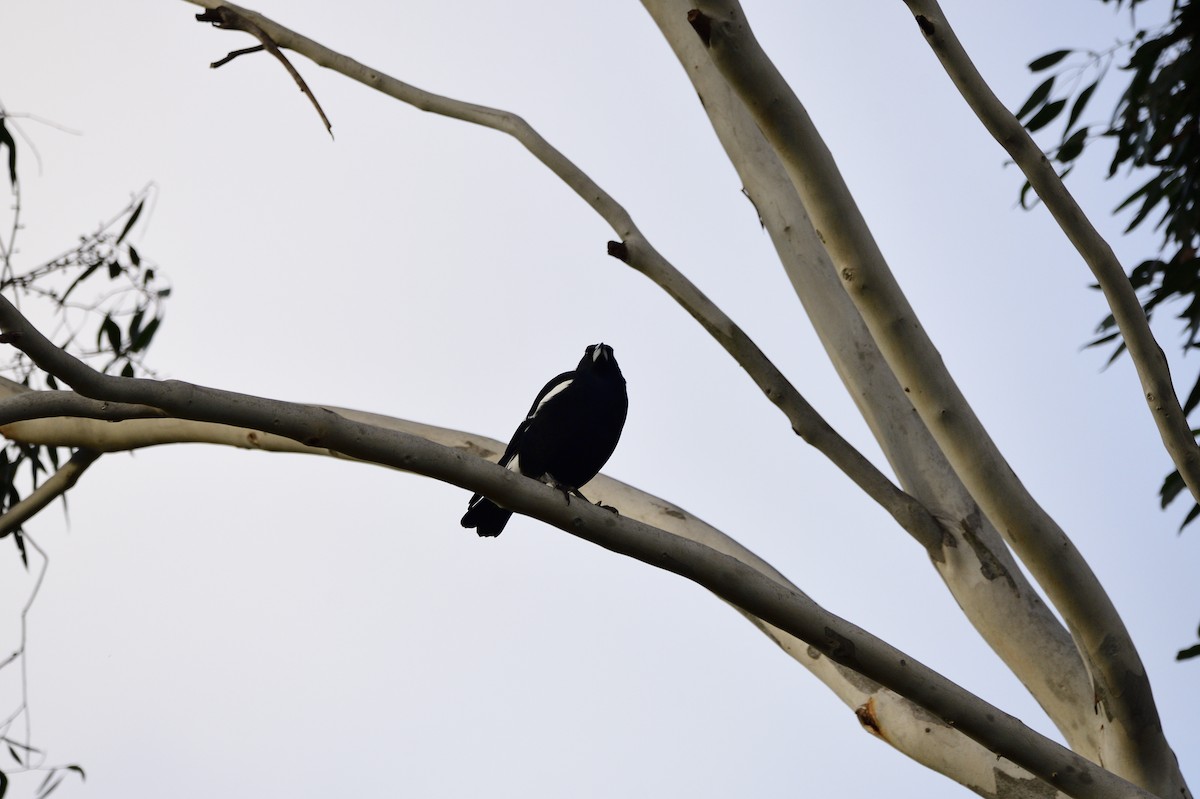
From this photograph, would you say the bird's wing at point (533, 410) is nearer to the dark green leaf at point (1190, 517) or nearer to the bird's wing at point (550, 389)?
the bird's wing at point (550, 389)

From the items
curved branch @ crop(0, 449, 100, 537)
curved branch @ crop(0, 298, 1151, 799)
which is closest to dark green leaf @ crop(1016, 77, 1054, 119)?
curved branch @ crop(0, 298, 1151, 799)

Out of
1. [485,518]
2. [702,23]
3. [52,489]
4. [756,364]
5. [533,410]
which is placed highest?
[533,410]

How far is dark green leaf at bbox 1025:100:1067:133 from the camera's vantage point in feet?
12.2

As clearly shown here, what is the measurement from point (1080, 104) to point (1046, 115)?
126mm

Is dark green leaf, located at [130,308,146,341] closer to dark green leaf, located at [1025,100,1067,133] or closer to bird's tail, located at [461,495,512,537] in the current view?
bird's tail, located at [461,495,512,537]

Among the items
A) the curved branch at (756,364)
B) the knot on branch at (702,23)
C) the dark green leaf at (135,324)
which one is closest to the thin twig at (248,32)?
the curved branch at (756,364)

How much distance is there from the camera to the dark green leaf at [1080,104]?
3742 millimetres

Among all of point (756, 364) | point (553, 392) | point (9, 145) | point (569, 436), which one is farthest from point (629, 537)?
point (9, 145)

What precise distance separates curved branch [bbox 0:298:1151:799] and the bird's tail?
109 cm

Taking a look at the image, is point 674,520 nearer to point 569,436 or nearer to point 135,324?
point 569,436

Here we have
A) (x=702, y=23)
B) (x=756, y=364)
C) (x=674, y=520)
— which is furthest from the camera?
(x=674, y=520)

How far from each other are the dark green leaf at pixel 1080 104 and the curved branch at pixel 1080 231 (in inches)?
81.9

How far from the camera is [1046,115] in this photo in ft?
12.3

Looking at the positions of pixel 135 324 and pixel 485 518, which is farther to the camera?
pixel 135 324
